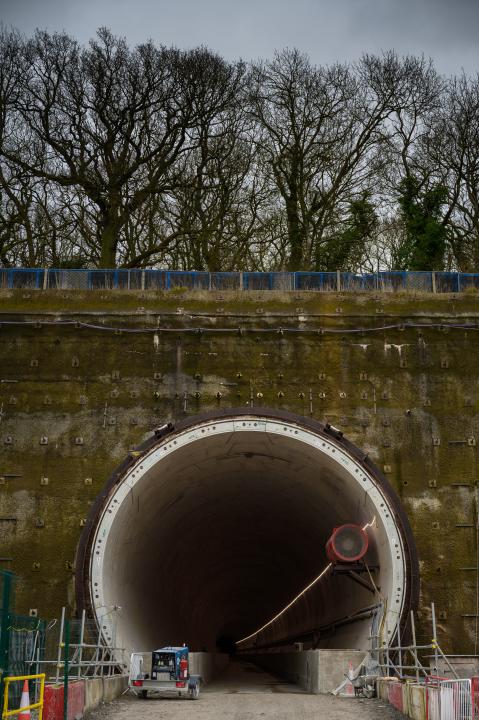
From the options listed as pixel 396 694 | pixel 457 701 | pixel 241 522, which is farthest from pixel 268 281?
pixel 457 701

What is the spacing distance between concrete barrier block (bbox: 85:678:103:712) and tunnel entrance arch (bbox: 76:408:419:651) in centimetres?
217

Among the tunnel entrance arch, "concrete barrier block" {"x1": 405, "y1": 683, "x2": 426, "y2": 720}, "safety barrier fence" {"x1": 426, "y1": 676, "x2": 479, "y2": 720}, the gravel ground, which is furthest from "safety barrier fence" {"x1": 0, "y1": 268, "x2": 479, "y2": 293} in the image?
"safety barrier fence" {"x1": 426, "y1": 676, "x2": 479, "y2": 720}

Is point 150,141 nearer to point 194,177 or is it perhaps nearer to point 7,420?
point 194,177

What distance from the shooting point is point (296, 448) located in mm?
20828

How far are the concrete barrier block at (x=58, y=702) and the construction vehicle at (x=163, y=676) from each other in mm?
4941

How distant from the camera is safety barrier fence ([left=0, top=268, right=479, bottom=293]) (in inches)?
940

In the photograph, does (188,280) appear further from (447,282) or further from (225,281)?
(447,282)

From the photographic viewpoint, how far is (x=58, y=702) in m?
12.8

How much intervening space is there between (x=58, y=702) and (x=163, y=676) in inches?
258

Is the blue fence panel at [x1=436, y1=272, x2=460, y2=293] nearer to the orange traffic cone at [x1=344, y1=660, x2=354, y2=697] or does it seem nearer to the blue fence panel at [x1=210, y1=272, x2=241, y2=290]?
the blue fence panel at [x1=210, y1=272, x2=241, y2=290]

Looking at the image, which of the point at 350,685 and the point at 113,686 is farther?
the point at 350,685

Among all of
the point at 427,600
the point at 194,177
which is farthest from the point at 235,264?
the point at 427,600

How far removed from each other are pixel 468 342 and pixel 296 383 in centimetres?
486

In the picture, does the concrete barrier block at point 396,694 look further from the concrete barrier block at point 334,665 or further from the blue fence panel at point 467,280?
the blue fence panel at point 467,280
